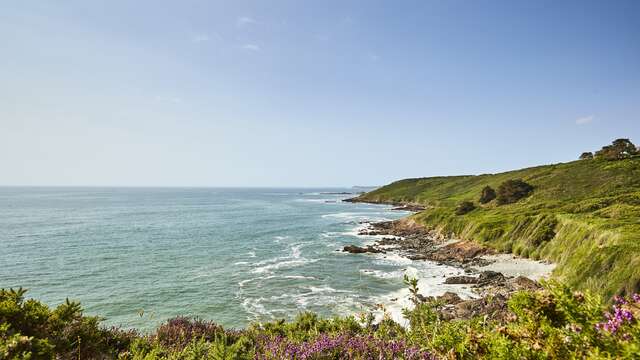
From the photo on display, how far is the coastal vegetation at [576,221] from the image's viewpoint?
25.4 meters

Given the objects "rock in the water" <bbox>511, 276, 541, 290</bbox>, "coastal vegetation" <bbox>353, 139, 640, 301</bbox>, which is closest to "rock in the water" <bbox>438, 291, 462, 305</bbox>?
"rock in the water" <bbox>511, 276, 541, 290</bbox>

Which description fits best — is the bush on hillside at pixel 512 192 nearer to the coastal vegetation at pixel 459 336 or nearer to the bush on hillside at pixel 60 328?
the coastal vegetation at pixel 459 336

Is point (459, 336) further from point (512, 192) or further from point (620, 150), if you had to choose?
point (620, 150)

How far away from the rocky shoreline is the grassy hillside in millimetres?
2545

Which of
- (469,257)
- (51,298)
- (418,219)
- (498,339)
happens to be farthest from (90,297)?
(418,219)

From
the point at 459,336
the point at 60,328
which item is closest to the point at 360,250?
the point at 60,328

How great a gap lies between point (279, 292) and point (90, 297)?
57.2ft

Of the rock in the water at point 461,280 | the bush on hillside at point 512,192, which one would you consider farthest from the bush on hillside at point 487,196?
the rock in the water at point 461,280

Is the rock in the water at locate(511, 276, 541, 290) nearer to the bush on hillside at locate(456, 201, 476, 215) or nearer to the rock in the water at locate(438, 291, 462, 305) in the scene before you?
the rock in the water at locate(438, 291, 462, 305)

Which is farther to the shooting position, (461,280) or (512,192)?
(512,192)

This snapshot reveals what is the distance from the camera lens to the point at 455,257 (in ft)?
157

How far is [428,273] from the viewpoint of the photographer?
131 feet

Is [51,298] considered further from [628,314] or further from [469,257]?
[469,257]

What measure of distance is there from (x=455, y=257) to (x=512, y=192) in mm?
35638
